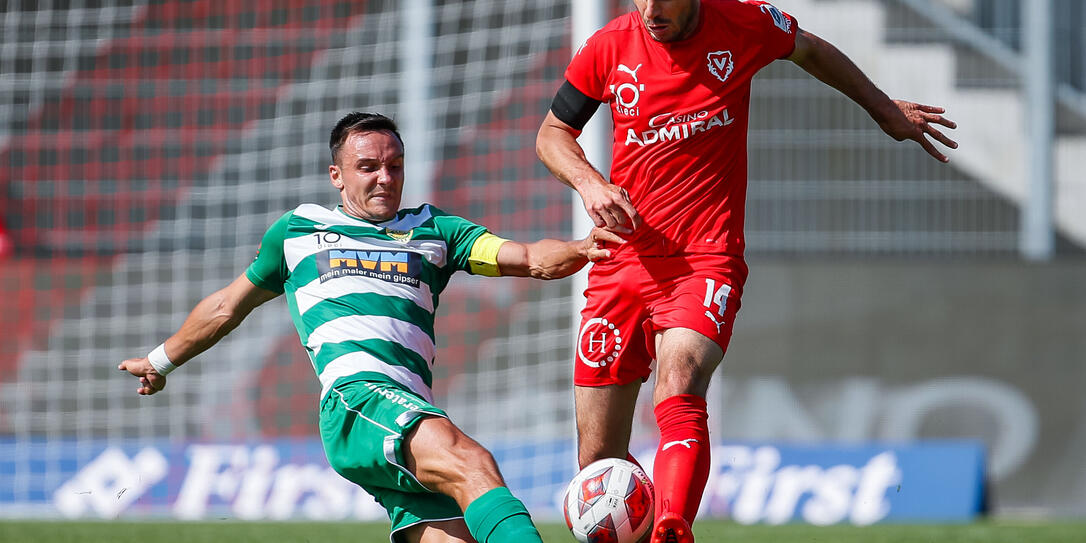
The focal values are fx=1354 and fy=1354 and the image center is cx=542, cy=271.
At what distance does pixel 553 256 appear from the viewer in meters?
4.52

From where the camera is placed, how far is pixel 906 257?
462 inches

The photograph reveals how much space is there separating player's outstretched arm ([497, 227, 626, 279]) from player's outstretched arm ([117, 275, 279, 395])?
922 mm

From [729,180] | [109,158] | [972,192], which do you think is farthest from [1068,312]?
[109,158]

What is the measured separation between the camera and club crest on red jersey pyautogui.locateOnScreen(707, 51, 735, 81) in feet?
15.9

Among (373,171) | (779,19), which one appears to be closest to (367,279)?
(373,171)

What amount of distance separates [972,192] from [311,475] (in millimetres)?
6089

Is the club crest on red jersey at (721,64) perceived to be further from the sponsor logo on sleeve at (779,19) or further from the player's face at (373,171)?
the player's face at (373,171)

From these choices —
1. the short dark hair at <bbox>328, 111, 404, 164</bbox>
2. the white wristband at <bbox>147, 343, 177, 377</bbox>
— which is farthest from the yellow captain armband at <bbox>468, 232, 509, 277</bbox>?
the white wristband at <bbox>147, 343, 177, 377</bbox>

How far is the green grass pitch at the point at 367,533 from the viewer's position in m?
7.57

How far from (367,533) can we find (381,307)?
3977 millimetres

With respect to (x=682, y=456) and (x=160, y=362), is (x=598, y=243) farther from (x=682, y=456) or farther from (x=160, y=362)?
(x=160, y=362)

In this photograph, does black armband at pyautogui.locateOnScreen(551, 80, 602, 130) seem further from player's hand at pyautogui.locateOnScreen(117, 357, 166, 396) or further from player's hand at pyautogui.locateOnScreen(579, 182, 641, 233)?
player's hand at pyautogui.locateOnScreen(117, 357, 166, 396)

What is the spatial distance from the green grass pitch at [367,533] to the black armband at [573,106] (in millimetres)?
2862

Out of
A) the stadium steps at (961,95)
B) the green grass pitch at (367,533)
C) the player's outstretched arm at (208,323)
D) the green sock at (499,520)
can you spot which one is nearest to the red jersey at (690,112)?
the green sock at (499,520)
